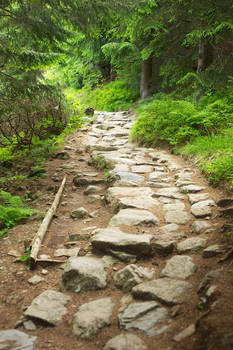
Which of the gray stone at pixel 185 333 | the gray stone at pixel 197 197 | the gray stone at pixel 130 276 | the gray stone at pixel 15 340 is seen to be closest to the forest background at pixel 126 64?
the gray stone at pixel 197 197

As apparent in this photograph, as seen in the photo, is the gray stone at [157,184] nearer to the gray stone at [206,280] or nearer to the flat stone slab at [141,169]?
the flat stone slab at [141,169]

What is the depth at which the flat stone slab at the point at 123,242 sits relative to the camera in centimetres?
334

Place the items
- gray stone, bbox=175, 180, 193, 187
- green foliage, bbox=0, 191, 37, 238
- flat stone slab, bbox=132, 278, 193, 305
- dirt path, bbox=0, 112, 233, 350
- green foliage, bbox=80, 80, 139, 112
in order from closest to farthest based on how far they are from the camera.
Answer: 1. dirt path, bbox=0, 112, 233, 350
2. flat stone slab, bbox=132, 278, 193, 305
3. green foliage, bbox=0, 191, 37, 238
4. gray stone, bbox=175, 180, 193, 187
5. green foliage, bbox=80, 80, 139, 112

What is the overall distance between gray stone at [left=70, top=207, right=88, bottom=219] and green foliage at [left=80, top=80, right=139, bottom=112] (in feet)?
37.4

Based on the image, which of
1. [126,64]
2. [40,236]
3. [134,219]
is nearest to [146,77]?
[126,64]

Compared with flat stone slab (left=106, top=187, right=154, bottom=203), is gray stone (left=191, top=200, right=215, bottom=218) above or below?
above

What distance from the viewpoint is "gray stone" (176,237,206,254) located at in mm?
3239

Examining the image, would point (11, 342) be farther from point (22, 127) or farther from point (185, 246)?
point (22, 127)

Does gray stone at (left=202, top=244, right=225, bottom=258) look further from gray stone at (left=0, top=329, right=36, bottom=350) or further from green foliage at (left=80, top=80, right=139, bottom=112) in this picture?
green foliage at (left=80, top=80, right=139, bottom=112)

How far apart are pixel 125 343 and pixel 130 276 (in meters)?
0.84

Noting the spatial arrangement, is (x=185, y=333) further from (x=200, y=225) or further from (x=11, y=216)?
(x=11, y=216)

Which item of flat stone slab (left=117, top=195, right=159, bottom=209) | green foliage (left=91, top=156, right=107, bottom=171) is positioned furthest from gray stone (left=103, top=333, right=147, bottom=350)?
green foliage (left=91, top=156, right=107, bottom=171)

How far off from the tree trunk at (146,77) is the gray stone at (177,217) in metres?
11.3

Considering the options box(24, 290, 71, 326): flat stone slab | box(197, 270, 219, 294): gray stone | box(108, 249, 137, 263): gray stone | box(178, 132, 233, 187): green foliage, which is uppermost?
box(178, 132, 233, 187): green foliage
